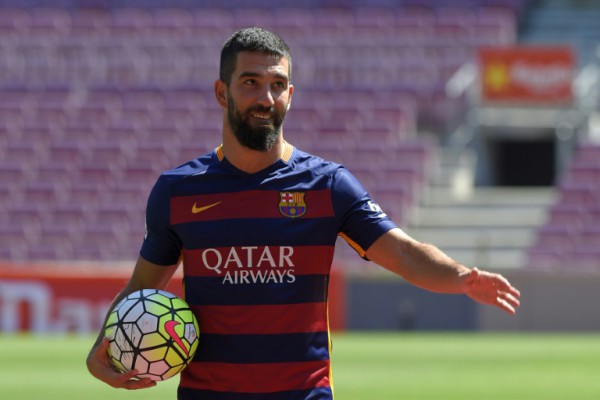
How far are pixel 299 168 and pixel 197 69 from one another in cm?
2489

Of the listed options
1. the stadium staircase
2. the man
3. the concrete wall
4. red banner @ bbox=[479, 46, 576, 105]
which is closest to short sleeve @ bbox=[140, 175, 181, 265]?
the man

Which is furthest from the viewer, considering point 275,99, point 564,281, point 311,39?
point 311,39

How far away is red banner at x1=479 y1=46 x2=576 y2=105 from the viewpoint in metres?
24.9

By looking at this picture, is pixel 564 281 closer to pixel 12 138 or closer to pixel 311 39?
pixel 311 39

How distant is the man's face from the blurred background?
52.9 feet

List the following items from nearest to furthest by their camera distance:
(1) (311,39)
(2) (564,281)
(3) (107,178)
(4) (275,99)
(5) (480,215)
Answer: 1. (4) (275,99)
2. (2) (564,281)
3. (5) (480,215)
4. (3) (107,178)
5. (1) (311,39)

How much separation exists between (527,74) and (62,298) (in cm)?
988

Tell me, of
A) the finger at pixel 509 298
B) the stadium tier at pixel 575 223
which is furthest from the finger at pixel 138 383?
the stadium tier at pixel 575 223

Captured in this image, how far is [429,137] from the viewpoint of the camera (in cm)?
2712

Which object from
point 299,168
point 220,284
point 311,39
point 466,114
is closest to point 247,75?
point 299,168

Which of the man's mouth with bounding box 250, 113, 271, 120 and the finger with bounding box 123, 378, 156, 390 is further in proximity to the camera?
the finger with bounding box 123, 378, 156, 390

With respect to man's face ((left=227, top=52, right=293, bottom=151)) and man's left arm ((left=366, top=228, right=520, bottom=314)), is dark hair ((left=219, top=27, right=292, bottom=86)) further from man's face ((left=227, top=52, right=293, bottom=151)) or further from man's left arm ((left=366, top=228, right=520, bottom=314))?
man's left arm ((left=366, top=228, right=520, bottom=314))

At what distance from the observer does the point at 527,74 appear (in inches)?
993

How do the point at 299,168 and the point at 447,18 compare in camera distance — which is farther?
the point at 447,18
